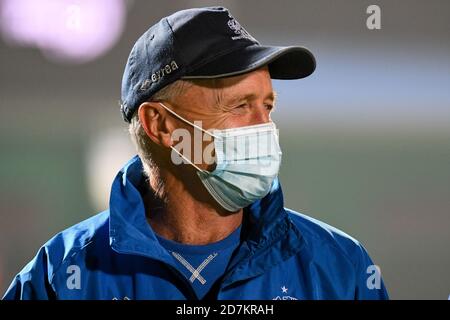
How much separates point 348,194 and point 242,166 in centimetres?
97

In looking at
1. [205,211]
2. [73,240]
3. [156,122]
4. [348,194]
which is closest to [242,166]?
[205,211]

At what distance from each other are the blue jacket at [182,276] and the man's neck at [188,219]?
61mm

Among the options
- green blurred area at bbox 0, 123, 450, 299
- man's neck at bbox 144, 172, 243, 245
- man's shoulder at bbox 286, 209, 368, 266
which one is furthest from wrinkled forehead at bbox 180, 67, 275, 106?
green blurred area at bbox 0, 123, 450, 299

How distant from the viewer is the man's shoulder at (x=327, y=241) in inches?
74.2

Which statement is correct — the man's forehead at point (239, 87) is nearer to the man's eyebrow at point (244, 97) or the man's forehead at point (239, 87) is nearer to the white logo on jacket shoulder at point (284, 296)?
the man's eyebrow at point (244, 97)

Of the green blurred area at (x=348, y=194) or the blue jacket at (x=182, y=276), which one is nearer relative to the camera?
the blue jacket at (x=182, y=276)

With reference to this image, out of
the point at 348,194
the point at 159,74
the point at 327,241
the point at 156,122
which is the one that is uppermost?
the point at 159,74

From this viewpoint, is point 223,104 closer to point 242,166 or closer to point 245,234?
point 242,166

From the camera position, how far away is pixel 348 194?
278 cm

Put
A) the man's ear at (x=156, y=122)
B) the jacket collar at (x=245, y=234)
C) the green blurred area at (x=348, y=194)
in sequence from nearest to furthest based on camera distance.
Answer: the jacket collar at (x=245, y=234), the man's ear at (x=156, y=122), the green blurred area at (x=348, y=194)

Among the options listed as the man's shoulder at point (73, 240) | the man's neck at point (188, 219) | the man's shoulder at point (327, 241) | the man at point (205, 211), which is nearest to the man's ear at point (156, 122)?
the man at point (205, 211)

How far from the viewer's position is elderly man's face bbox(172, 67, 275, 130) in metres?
1.86
